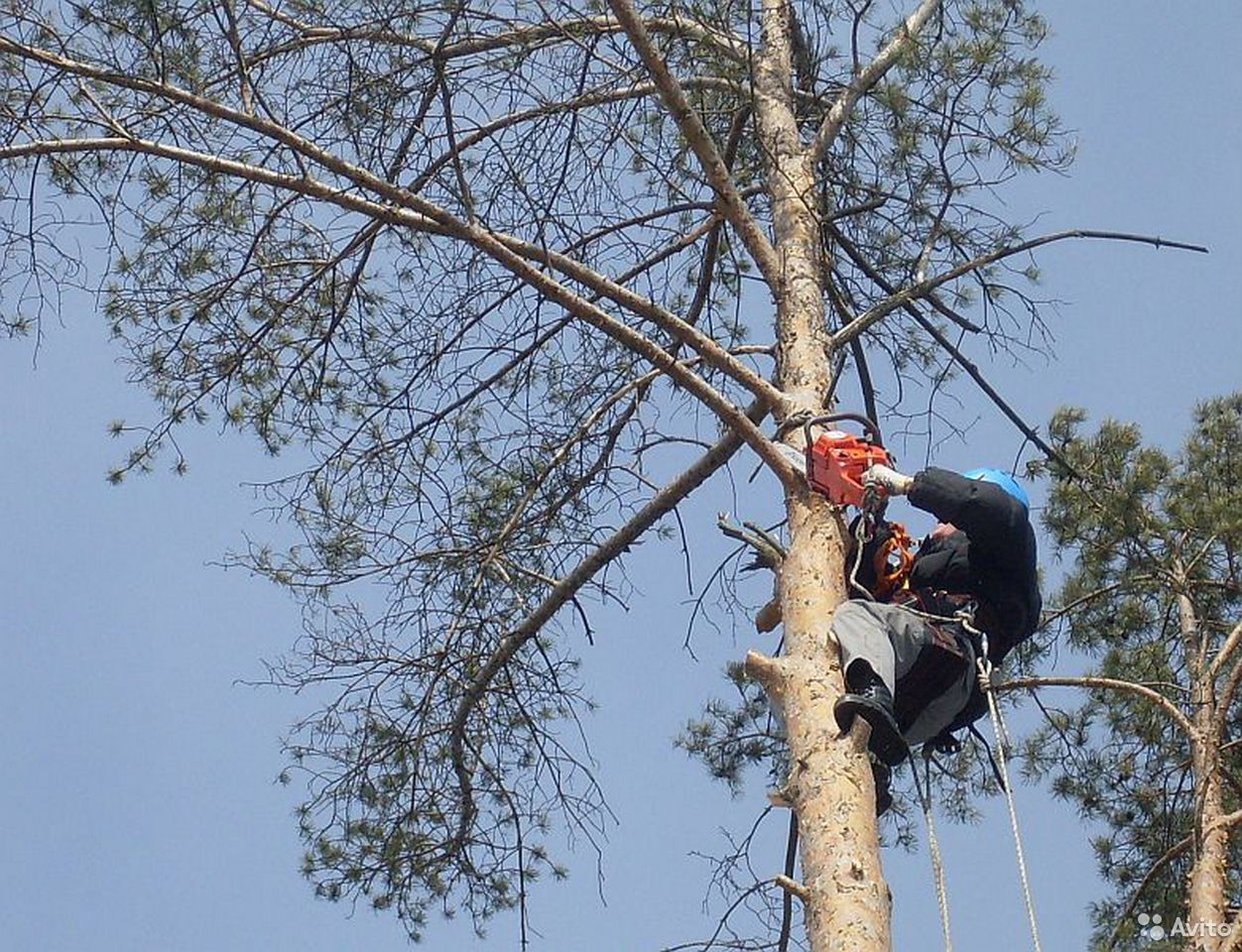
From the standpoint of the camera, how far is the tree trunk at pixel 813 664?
3.71m

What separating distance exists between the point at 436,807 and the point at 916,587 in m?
1.99

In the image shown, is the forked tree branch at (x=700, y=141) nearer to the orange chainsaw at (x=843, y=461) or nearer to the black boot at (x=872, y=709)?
the orange chainsaw at (x=843, y=461)

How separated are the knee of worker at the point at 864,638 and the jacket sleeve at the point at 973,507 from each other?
0.90 feet

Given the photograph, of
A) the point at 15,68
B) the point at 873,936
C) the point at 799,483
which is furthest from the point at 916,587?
the point at 15,68

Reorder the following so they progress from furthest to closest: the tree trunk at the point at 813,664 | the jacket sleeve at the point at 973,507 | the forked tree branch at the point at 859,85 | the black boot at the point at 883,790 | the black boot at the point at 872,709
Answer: the forked tree branch at the point at 859,85
the black boot at the point at 883,790
the jacket sleeve at the point at 973,507
the black boot at the point at 872,709
the tree trunk at the point at 813,664

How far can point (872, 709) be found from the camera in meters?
3.96

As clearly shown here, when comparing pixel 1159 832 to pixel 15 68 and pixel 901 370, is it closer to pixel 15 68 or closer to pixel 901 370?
pixel 901 370

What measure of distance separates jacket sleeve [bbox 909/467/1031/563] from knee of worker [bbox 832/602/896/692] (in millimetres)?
275

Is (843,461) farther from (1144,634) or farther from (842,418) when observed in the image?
(1144,634)

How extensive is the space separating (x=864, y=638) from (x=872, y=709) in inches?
8.1

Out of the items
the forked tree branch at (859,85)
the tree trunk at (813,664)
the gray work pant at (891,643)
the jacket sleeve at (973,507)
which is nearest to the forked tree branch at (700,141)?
the tree trunk at (813,664)

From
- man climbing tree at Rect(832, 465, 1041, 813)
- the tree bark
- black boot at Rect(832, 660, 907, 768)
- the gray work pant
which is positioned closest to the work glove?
man climbing tree at Rect(832, 465, 1041, 813)

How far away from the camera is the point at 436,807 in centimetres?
589

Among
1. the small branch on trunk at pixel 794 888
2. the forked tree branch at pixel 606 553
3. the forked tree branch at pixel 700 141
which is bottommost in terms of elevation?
the small branch on trunk at pixel 794 888
